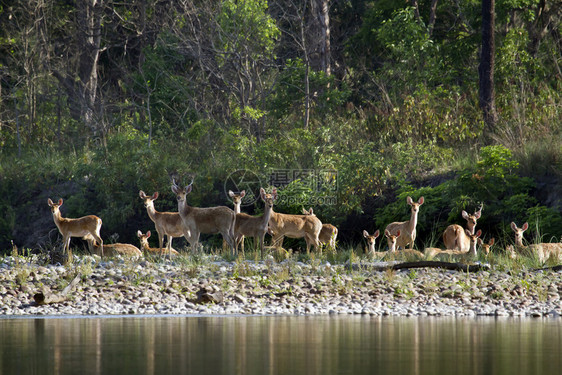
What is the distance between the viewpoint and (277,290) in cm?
1448

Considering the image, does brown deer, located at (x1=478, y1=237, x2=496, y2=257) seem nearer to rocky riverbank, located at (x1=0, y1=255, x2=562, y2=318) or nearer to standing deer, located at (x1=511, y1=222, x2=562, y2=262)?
Answer: standing deer, located at (x1=511, y1=222, x2=562, y2=262)

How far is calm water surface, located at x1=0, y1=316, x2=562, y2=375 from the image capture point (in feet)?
27.8

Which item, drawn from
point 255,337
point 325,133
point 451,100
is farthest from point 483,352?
point 451,100

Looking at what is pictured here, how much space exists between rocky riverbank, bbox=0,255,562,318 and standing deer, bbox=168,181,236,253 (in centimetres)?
253

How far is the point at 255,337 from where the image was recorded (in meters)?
10.4

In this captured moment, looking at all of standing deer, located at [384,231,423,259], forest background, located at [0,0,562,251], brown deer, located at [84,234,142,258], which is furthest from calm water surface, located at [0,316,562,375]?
forest background, located at [0,0,562,251]

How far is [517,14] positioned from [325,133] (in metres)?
10.8

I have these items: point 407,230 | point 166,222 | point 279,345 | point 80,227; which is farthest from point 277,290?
point 80,227

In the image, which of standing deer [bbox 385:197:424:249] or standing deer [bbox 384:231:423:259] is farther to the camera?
standing deer [bbox 385:197:424:249]

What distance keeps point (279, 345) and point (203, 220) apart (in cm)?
976

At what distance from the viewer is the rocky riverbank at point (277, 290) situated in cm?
1334

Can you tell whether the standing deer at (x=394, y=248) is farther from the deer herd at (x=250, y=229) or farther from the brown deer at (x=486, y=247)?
the brown deer at (x=486, y=247)

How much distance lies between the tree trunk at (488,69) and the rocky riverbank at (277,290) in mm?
10874

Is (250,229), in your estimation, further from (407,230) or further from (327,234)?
(407,230)
